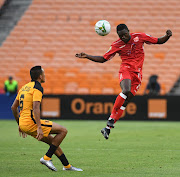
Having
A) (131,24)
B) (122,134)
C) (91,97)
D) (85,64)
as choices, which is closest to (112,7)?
(131,24)

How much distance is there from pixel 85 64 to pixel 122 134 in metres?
10.3

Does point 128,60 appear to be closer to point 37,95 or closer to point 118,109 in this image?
point 118,109

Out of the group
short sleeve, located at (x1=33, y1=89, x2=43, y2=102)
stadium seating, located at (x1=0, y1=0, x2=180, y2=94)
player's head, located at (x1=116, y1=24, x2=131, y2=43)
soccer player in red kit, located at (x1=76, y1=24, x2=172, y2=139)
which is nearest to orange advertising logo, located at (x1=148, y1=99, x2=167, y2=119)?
stadium seating, located at (x1=0, y1=0, x2=180, y2=94)

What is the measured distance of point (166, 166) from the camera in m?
7.54

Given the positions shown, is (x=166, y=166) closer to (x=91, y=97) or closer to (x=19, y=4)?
(x=91, y=97)

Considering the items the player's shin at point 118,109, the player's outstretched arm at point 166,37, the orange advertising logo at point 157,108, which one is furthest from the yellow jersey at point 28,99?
the orange advertising logo at point 157,108

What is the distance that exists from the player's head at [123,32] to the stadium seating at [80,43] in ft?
41.1

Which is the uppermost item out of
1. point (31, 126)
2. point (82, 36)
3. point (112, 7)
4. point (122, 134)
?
point (112, 7)

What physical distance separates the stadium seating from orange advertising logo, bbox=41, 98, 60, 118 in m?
3.09

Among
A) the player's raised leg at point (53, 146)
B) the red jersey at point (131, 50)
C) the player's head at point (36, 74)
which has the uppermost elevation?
the red jersey at point (131, 50)

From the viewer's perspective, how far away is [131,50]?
9477 mm

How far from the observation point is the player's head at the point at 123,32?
9.16 m

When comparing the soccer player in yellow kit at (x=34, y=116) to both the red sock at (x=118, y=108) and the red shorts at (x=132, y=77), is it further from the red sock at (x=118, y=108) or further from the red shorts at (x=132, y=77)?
the red shorts at (x=132, y=77)

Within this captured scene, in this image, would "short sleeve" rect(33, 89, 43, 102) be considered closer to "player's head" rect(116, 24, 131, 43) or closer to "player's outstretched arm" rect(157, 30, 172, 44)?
"player's head" rect(116, 24, 131, 43)
